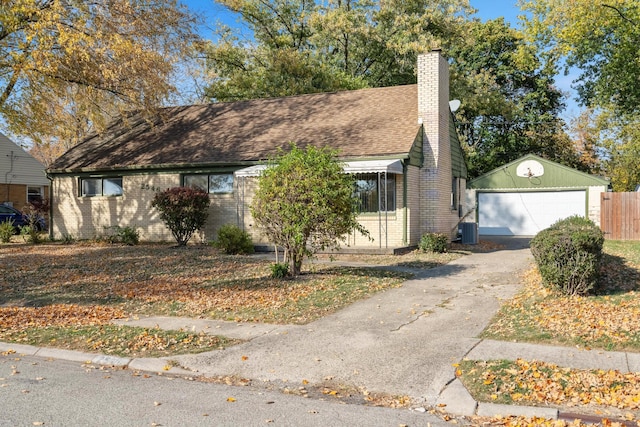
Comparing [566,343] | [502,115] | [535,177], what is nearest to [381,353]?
[566,343]

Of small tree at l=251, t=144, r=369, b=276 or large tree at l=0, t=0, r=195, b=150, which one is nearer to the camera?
small tree at l=251, t=144, r=369, b=276

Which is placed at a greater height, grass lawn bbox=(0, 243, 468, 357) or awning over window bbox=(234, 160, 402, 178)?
awning over window bbox=(234, 160, 402, 178)

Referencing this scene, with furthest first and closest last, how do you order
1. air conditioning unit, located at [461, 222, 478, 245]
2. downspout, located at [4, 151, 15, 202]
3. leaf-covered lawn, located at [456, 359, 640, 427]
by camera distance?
downspout, located at [4, 151, 15, 202] < air conditioning unit, located at [461, 222, 478, 245] < leaf-covered lawn, located at [456, 359, 640, 427]

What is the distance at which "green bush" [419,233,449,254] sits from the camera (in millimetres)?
16359

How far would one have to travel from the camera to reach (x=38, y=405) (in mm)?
4961

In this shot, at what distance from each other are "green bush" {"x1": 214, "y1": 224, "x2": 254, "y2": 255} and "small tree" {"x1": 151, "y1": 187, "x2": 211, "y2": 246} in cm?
206

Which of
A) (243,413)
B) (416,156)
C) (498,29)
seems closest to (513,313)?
(243,413)

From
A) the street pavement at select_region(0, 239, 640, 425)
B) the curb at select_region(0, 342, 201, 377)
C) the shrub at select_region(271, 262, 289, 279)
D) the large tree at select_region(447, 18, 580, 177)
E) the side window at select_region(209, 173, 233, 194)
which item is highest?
the large tree at select_region(447, 18, 580, 177)

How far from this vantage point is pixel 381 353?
655 centimetres

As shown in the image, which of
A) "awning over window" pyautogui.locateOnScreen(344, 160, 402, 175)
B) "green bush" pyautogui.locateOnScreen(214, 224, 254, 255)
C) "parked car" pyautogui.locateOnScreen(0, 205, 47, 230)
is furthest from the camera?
"parked car" pyautogui.locateOnScreen(0, 205, 47, 230)

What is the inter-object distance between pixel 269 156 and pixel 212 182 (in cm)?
340

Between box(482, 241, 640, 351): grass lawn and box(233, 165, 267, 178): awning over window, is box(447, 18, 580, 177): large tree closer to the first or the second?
box(233, 165, 267, 178): awning over window

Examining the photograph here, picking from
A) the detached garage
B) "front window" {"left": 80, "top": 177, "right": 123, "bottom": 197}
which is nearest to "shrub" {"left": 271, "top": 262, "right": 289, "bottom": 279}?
"front window" {"left": 80, "top": 177, "right": 123, "bottom": 197}

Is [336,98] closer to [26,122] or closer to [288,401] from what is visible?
[26,122]
